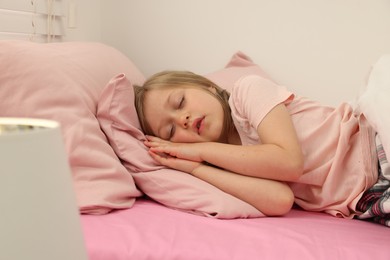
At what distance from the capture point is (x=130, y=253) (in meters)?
0.83

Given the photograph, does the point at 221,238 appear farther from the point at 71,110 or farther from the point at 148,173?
the point at 71,110

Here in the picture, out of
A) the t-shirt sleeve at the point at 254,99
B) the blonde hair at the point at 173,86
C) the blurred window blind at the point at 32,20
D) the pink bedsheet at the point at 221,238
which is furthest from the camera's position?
the blurred window blind at the point at 32,20

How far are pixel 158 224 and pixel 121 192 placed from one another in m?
0.14

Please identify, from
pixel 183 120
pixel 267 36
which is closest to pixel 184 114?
pixel 183 120

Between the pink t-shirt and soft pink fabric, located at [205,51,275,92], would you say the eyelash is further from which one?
soft pink fabric, located at [205,51,275,92]

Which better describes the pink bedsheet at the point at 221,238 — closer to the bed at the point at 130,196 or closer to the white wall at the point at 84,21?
the bed at the point at 130,196

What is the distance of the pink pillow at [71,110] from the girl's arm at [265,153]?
153 millimetres

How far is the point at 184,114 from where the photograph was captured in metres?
1.16

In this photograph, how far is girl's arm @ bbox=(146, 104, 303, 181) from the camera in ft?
3.43

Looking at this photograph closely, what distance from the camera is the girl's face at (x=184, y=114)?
1163 millimetres

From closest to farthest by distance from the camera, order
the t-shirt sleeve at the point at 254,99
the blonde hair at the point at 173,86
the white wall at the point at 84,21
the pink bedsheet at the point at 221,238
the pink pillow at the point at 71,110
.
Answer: the pink bedsheet at the point at 221,238
the pink pillow at the point at 71,110
the t-shirt sleeve at the point at 254,99
the blonde hair at the point at 173,86
the white wall at the point at 84,21

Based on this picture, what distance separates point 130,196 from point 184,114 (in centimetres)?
25

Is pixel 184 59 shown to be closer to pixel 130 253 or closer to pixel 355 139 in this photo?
pixel 355 139

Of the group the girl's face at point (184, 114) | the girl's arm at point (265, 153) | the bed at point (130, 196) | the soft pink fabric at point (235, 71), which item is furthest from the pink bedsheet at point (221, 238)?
the soft pink fabric at point (235, 71)
